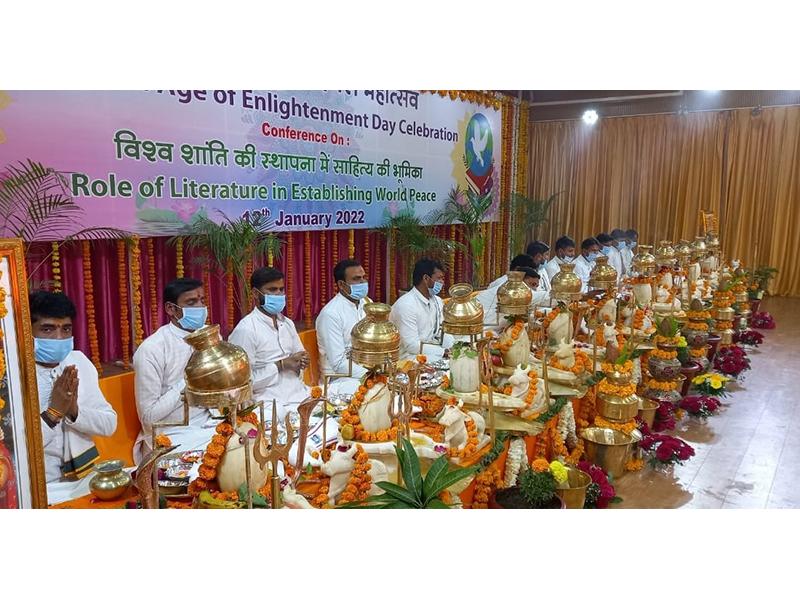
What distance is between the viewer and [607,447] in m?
3.45

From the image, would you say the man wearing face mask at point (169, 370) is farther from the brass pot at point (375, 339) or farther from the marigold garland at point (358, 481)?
the marigold garland at point (358, 481)

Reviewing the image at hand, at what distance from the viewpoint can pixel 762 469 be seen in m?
3.69

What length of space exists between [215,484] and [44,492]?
46 cm

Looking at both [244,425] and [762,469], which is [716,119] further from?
[244,425]

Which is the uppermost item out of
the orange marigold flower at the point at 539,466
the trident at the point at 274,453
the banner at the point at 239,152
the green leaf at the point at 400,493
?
the banner at the point at 239,152

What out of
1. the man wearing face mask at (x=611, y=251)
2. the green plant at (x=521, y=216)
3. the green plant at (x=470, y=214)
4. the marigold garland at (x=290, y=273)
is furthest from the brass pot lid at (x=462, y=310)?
the green plant at (x=521, y=216)

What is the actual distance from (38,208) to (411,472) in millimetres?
2610

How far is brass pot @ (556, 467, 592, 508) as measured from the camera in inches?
103

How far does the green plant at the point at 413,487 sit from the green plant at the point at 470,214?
17.6ft

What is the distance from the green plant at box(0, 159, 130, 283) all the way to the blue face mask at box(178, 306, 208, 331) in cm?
86

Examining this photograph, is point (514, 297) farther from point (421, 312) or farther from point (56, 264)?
point (56, 264)

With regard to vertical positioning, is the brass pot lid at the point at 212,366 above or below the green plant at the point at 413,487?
above

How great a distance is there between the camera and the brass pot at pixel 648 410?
4.11 metres

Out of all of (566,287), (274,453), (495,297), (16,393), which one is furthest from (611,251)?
(16,393)
